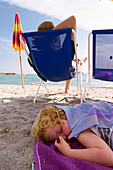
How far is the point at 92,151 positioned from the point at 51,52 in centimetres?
188

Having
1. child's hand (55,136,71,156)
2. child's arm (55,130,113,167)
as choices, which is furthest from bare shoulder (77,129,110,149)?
child's hand (55,136,71,156)

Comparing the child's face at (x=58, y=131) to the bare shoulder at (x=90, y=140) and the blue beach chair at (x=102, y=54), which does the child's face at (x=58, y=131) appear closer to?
the bare shoulder at (x=90, y=140)

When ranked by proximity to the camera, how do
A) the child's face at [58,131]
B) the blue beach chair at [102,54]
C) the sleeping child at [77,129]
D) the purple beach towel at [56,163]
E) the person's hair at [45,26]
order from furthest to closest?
the person's hair at [45,26] < the blue beach chair at [102,54] < the child's face at [58,131] < the sleeping child at [77,129] < the purple beach towel at [56,163]

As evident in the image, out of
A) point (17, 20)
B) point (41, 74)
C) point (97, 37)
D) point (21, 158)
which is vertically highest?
point (17, 20)

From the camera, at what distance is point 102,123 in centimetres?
122

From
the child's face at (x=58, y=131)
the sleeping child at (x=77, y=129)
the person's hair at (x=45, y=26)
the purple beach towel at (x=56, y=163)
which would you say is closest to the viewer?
the purple beach towel at (x=56, y=163)

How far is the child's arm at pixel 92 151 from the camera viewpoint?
3.20 feet

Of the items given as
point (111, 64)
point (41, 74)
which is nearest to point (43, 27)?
point (41, 74)

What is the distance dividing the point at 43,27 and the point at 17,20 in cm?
242

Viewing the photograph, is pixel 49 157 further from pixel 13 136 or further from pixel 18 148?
pixel 13 136

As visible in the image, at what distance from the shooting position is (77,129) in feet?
3.80

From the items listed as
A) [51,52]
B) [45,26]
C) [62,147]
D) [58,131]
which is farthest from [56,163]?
[45,26]

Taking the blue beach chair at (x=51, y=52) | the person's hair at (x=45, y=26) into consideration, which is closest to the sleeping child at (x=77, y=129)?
the blue beach chair at (x=51, y=52)

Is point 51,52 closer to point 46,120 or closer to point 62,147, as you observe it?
point 46,120
